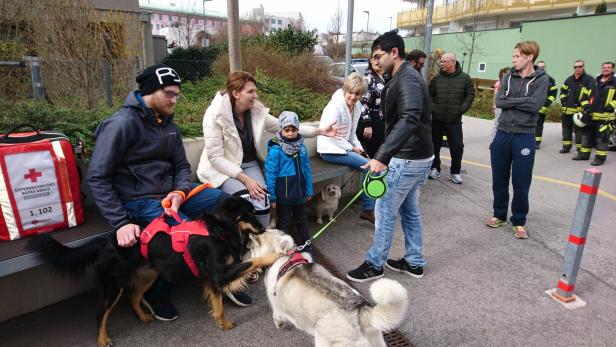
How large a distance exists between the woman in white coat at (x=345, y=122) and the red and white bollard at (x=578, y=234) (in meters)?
2.27

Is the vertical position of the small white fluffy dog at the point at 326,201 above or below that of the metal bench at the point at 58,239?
below

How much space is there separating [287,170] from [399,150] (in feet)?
3.93

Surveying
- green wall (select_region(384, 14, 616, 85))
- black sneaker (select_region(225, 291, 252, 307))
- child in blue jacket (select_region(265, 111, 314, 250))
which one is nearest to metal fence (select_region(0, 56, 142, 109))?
child in blue jacket (select_region(265, 111, 314, 250))

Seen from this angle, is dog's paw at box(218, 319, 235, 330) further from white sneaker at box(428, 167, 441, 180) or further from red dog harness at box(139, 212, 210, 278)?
white sneaker at box(428, 167, 441, 180)

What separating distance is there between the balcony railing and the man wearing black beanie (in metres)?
26.2

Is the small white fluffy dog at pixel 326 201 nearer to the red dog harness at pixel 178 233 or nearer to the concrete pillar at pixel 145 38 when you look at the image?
the red dog harness at pixel 178 233

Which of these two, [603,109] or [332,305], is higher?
[603,109]

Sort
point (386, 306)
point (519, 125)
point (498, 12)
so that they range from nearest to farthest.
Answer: point (386, 306) → point (519, 125) → point (498, 12)

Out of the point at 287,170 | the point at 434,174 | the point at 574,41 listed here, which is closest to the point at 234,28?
the point at 287,170

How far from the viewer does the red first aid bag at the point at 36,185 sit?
8.57 ft

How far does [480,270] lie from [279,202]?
2293 mm

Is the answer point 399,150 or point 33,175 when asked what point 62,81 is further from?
point 399,150

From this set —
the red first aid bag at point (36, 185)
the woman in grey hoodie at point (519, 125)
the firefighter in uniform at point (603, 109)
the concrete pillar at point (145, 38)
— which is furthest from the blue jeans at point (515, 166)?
the concrete pillar at point (145, 38)

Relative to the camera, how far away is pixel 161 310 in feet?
10.4
